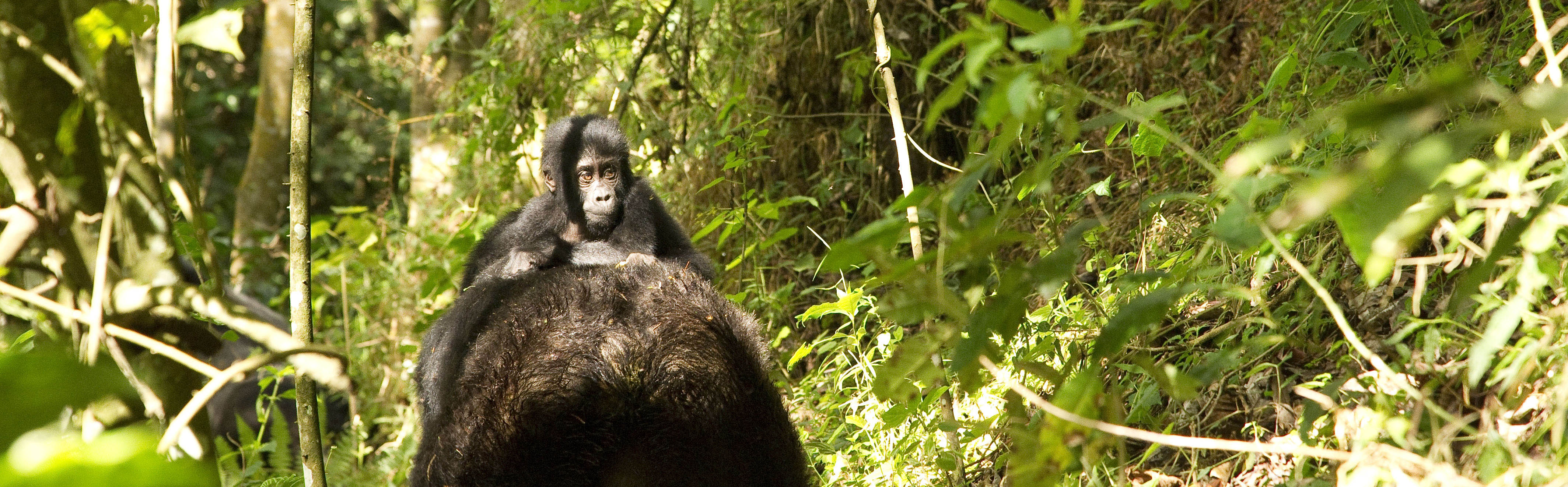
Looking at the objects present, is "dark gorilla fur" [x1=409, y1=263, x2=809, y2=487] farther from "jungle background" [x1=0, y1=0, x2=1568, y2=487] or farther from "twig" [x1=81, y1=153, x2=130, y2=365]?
"twig" [x1=81, y1=153, x2=130, y2=365]

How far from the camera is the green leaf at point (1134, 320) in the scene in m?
1.36

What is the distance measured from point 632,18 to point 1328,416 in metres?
3.56

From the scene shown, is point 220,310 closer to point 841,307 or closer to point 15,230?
point 15,230

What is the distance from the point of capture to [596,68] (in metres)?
5.45

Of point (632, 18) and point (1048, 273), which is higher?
point (632, 18)

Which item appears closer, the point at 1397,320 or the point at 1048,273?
the point at 1048,273

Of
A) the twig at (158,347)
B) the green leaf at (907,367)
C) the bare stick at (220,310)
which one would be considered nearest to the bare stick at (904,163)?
the green leaf at (907,367)

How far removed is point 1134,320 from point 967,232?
27 cm

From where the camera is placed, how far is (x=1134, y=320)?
138 centimetres

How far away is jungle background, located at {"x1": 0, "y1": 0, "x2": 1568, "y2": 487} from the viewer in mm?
1259

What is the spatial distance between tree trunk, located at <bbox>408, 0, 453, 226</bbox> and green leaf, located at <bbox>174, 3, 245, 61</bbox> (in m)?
5.57

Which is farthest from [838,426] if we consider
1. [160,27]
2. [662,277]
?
[160,27]

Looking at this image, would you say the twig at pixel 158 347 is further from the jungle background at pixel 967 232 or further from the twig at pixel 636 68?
the twig at pixel 636 68

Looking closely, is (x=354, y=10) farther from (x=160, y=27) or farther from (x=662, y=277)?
(x=160, y=27)
